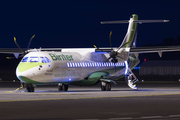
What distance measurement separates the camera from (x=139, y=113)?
14.9 meters

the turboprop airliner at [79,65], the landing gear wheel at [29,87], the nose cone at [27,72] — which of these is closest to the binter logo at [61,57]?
the turboprop airliner at [79,65]

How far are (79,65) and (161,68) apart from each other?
5790 centimetres

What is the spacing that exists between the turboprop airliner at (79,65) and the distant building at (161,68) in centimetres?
4831

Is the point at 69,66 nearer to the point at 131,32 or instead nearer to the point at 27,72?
the point at 27,72

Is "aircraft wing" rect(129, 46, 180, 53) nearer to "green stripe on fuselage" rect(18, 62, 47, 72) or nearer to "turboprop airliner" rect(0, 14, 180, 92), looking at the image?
"turboprop airliner" rect(0, 14, 180, 92)

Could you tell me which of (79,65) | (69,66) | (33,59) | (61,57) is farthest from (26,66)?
(79,65)

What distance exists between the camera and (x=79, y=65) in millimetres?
32406

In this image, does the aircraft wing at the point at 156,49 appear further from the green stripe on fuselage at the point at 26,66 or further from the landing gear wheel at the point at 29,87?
the landing gear wheel at the point at 29,87

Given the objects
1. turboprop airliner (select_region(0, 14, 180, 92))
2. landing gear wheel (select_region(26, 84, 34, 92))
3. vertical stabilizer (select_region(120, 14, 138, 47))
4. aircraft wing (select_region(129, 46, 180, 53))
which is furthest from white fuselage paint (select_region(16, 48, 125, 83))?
vertical stabilizer (select_region(120, 14, 138, 47))

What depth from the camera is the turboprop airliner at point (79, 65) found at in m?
28.9

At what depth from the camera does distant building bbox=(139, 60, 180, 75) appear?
281ft

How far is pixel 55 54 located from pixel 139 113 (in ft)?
56.0

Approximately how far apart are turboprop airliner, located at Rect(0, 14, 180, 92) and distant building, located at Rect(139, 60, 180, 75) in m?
48.3

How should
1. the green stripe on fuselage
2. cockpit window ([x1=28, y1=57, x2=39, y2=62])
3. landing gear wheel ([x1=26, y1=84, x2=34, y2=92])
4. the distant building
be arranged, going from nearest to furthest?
the green stripe on fuselage, cockpit window ([x1=28, y1=57, x2=39, y2=62]), landing gear wheel ([x1=26, y1=84, x2=34, y2=92]), the distant building
